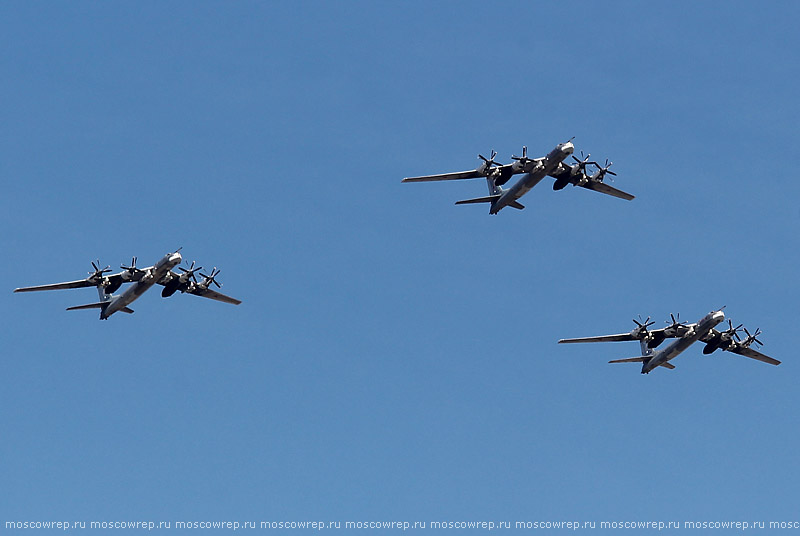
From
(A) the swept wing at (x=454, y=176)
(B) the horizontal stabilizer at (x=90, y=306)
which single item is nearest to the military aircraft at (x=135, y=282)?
(B) the horizontal stabilizer at (x=90, y=306)

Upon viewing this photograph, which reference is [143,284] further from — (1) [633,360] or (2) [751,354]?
(2) [751,354]

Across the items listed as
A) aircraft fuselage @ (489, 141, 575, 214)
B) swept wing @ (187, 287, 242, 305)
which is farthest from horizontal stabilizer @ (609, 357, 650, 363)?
swept wing @ (187, 287, 242, 305)

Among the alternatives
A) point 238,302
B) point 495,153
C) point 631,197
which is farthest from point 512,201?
point 238,302

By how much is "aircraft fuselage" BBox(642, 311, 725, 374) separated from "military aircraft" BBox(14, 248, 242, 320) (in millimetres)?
35123

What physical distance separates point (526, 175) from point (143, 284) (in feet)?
100

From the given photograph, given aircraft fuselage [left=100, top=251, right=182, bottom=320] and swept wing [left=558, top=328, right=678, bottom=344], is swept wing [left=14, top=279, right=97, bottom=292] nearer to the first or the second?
aircraft fuselage [left=100, top=251, right=182, bottom=320]

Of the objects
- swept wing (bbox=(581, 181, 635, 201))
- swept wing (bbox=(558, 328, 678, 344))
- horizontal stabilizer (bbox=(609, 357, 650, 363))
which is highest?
swept wing (bbox=(581, 181, 635, 201))

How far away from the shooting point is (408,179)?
332 ft

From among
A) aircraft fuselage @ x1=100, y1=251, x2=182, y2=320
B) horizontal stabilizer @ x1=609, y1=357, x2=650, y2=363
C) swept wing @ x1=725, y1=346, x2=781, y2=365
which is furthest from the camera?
swept wing @ x1=725, y1=346, x2=781, y2=365

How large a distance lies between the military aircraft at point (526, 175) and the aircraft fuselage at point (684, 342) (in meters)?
14.9

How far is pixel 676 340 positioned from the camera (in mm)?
101438

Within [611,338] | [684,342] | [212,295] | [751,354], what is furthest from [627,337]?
[212,295]

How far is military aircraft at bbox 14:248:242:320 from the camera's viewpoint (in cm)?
9781

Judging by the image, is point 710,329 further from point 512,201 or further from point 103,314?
point 103,314
